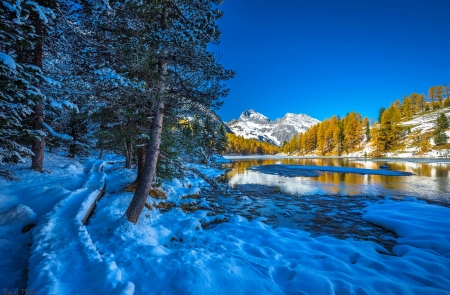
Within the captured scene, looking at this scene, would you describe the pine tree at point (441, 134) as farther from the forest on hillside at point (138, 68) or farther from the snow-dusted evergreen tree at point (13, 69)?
the snow-dusted evergreen tree at point (13, 69)

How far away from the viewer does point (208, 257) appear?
4402mm

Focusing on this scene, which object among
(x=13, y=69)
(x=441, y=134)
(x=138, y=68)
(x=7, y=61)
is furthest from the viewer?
(x=441, y=134)

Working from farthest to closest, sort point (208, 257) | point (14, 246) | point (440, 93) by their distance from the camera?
point (440, 93)
point (14, 246)
point (208, 257)

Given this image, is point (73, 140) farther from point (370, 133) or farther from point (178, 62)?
point (370, 133)

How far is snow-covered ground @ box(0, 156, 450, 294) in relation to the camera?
339 centimetres

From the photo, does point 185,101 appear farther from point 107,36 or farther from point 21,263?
point 21,263

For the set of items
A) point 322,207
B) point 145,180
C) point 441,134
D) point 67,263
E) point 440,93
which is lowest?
point 322,207

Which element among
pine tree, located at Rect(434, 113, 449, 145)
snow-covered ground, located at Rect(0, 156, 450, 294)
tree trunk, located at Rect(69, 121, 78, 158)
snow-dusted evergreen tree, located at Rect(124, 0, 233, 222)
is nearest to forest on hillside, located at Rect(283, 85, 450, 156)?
pine tree, located at Rect(434, 113, 449, 145)

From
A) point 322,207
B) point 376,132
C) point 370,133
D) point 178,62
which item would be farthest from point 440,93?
point 178,62

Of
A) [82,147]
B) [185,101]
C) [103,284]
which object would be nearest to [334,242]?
[103,284]

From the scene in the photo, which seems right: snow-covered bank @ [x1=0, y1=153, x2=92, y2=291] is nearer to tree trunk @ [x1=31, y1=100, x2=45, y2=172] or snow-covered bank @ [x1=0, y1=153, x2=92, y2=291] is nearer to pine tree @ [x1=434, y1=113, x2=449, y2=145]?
tree trunk @ [x1=31, y1=100, x2=45, y2=172]

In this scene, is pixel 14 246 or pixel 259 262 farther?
pixel 14 246

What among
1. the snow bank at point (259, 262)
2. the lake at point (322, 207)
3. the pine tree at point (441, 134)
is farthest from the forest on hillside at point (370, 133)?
the snow bank at point (259, 262)

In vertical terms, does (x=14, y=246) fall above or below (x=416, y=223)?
below
